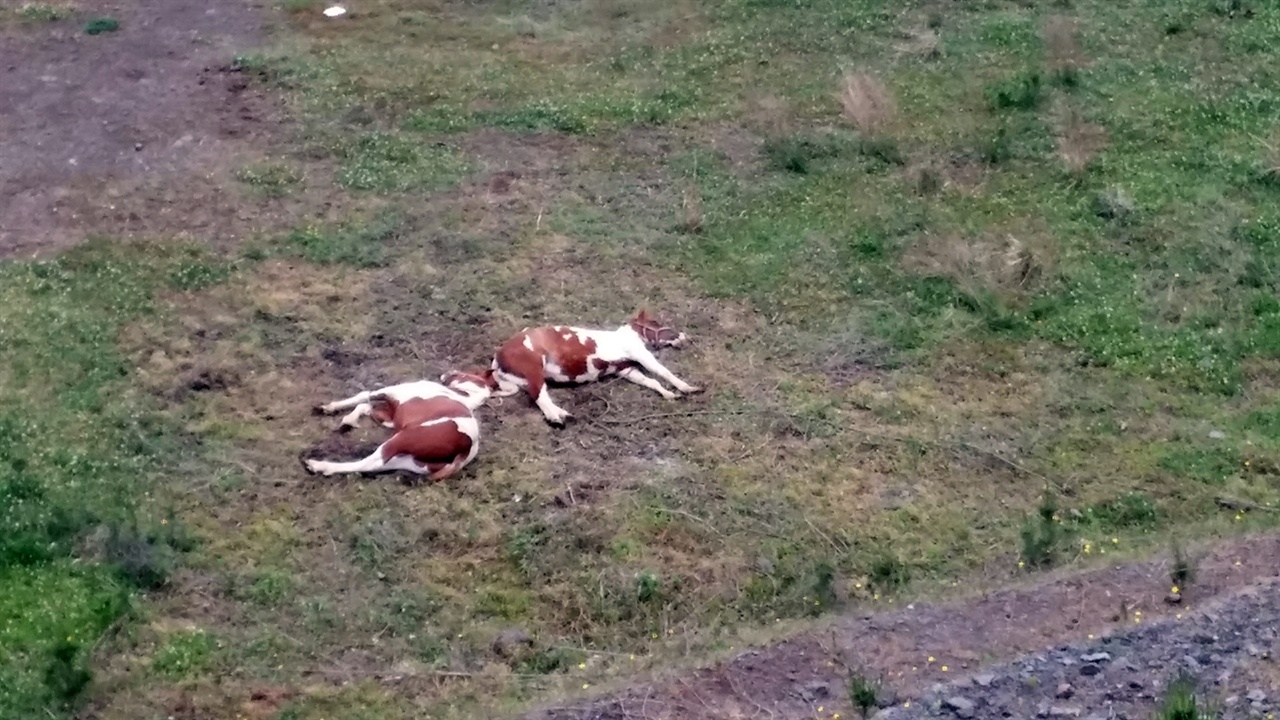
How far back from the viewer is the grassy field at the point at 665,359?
6293 mm

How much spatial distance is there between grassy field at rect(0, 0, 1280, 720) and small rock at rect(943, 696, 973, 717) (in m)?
1.25

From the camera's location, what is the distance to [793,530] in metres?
6.93

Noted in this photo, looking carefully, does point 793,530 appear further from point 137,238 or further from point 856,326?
point 137,238

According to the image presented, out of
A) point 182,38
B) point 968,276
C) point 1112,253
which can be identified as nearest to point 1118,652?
point 968,276

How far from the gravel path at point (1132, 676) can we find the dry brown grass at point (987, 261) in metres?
3.56

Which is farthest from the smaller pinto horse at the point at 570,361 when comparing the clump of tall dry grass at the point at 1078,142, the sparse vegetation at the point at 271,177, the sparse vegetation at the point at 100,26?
the sparse vegetation at the point at 100,26

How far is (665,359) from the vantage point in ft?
27.5

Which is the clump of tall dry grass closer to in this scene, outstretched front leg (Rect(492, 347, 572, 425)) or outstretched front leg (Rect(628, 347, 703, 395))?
outstretched front leg (Rect(628, 347, 703, 395))

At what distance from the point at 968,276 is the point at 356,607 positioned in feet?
15.5

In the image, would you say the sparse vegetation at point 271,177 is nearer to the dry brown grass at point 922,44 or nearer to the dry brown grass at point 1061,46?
the dry brown grass at point 922,44

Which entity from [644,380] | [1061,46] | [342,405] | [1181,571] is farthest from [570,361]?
[1061,46]

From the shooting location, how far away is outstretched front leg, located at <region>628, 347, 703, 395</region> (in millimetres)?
8102

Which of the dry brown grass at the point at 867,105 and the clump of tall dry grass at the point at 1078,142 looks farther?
the dry brown grass at the point at 867,105

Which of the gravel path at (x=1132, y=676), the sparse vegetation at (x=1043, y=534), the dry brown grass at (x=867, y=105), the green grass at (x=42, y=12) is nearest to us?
the gravel path at (x=1132, y=676)
